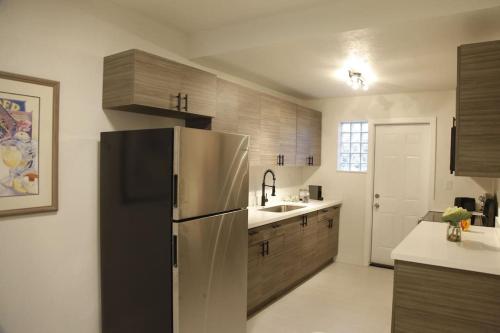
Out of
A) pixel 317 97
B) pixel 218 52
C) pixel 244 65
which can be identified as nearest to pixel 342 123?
pixel 317 97

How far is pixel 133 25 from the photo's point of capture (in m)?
2.66

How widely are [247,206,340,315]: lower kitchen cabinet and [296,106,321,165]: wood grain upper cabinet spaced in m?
0.76

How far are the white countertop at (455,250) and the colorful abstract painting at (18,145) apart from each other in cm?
226

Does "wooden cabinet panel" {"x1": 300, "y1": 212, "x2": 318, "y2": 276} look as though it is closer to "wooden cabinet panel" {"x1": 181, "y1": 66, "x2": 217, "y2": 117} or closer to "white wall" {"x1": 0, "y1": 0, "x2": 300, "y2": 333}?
"wooden cabinet panel" {"x1": 181, "y1": 66, "x2": 217, "y2": 117}

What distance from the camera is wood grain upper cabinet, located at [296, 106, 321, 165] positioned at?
4.60 metres

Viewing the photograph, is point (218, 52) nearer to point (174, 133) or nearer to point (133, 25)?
point (133, 25)

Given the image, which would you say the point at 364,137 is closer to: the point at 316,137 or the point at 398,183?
the point at 316,137

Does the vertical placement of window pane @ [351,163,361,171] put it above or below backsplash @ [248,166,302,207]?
above

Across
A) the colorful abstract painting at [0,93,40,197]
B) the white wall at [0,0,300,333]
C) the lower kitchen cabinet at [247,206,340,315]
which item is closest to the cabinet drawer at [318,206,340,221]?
the lower kitchen cabinet at [247,206,340,315]

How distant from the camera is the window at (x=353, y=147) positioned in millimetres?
5004

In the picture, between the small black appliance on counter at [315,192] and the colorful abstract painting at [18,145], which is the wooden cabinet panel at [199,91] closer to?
the colorful abstract painting at [18,145]

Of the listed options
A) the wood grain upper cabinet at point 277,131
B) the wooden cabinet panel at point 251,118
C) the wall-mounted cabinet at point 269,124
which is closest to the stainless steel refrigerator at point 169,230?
the wall-mounted cabinet at point 269,124

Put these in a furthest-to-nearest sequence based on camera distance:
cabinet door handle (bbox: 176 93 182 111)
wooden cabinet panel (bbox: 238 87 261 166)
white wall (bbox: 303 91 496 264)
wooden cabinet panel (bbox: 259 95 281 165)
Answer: white wall (bbox: 303 91 496 264), wooden cabinet panel (bbox: 259 95 281 165), wooden cabinet panel (bbox: 238 87 261 166), cabinet door handle (bbox: 176 93 182 111)

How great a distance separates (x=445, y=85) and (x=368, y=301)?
2658 mm
